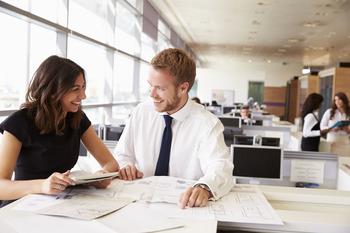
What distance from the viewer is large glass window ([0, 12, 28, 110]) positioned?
438 centimetres

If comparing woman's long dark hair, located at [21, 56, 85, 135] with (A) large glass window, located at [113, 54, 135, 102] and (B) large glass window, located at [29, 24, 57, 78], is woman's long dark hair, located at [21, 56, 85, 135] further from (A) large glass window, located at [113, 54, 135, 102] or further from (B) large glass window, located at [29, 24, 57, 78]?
(A) large glass window, located at [113, 54, 135, 102]

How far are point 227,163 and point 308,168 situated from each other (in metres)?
1.30

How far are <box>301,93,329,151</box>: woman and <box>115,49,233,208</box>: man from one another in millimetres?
4009

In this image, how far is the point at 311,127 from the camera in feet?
18.1

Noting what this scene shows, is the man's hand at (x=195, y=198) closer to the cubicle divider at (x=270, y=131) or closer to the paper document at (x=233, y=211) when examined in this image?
the paper document at (x=233, y=211)

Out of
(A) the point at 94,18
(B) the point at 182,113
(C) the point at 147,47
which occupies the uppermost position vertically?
(C) the point at 147,47

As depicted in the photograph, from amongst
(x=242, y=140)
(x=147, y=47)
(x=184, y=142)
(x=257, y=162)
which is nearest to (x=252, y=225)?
(x=184, y=142)

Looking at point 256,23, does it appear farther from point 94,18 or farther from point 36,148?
point 36,148

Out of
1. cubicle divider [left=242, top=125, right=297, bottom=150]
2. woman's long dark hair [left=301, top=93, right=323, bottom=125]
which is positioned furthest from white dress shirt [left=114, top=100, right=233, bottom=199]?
woman's long dark hair [left=301, top=93, right=323, bottom=125]

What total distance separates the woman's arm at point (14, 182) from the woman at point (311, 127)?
4492 millimetres

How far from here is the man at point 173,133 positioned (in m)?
1.67

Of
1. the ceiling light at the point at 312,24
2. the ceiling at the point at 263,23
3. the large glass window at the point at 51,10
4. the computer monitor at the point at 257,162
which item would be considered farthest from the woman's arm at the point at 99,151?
the ceiling light at the point at 312,24

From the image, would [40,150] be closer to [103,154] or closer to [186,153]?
[103,154]

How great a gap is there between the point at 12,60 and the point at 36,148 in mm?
3333
